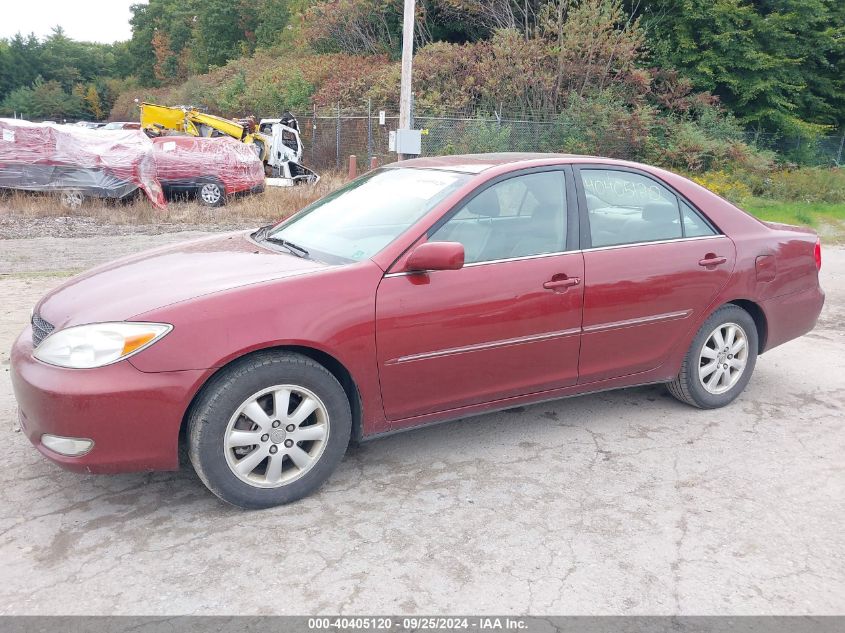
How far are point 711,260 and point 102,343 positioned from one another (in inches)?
135

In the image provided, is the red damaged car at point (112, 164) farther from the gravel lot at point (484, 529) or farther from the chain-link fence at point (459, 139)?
the gravel lot at point (484, 529)

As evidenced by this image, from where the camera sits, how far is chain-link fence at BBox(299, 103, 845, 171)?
1902cm

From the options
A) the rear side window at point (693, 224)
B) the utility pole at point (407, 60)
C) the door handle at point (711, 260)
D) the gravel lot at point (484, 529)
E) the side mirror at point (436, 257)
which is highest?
the utility pole at point (407, 60)

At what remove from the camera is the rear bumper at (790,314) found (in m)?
4.88

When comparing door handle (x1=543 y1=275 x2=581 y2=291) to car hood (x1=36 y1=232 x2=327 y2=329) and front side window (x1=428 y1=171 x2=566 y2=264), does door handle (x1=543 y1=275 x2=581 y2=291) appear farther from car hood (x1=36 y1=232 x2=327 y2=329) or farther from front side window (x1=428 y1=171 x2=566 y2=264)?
car hood (x1=36 y1=232 x2=327 y2=329)

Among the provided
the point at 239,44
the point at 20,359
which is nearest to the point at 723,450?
the point at 20,359

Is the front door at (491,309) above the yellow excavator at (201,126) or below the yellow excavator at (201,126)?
below

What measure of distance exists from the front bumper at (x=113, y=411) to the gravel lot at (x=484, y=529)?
32cm

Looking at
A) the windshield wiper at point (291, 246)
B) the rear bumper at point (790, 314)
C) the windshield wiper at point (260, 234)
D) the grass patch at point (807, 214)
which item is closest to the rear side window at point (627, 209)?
the rear bumper at point (790, 314)

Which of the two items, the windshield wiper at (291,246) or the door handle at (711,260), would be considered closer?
the windshield wiper at (291,246)

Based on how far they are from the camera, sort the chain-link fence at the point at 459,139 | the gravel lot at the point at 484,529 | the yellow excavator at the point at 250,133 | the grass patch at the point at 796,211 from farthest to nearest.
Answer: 1. the yellow excavator at the point at 250,133
2. the chain-link fence at the point at 459,139
3. the grass patch at the point at 796,211
4. the gravel lot at the point at 484,529

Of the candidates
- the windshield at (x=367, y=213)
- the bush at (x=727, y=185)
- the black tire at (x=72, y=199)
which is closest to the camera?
the windshield at (x=367, y=213)

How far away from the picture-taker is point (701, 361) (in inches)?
185

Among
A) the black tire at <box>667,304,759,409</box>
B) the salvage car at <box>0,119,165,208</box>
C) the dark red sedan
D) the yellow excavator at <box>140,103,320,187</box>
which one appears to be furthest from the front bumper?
the yellow excavator at <box>140,103,320,187</box>
